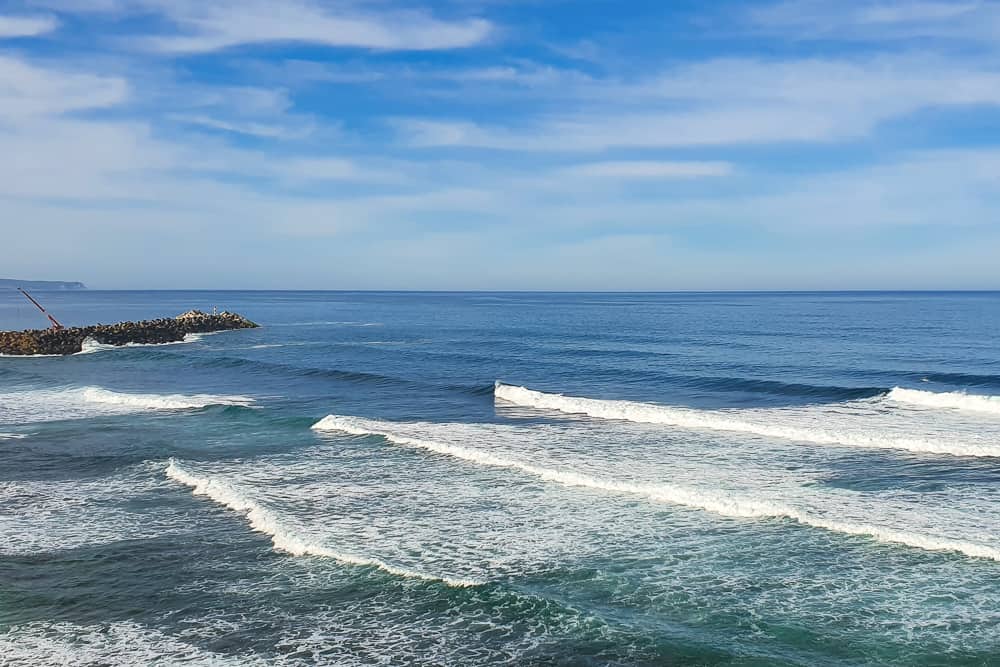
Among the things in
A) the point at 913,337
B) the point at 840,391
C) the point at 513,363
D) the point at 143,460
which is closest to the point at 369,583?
the point at 143,460

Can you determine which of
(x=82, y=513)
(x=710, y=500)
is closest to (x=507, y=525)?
(x=710, y=500)

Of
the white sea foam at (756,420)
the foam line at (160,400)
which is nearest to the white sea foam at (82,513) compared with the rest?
the foam line at (160,400)

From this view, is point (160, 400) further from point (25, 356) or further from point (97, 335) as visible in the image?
point (97, 335)

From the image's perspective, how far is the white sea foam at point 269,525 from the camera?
528 inches

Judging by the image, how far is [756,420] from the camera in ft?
89.1

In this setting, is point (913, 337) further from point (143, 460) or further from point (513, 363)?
point (143, 460)

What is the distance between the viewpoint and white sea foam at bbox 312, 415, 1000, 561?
1448 centimetres

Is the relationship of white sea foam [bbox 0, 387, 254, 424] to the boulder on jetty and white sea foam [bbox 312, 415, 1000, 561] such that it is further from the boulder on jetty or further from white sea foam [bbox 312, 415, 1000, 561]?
the boulder on jetty

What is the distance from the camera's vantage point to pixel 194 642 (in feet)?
35.6

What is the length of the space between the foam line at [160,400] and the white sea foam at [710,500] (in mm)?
11316

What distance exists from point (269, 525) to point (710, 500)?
935cm

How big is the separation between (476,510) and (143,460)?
34.8 ft

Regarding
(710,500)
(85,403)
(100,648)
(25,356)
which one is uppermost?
(710,500)

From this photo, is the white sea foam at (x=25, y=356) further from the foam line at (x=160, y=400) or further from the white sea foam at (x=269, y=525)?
the white sea foam at (x=269, y=525)
